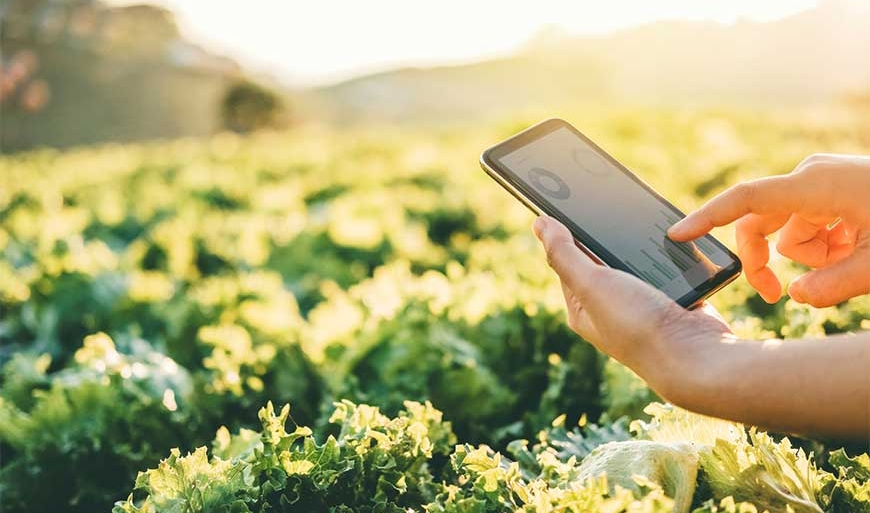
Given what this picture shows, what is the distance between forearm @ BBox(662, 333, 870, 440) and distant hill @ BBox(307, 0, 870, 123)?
5604 centimetres

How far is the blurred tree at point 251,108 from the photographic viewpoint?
45.9 metres

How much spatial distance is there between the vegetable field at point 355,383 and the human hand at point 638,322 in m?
0.23

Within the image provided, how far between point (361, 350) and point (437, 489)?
994mm

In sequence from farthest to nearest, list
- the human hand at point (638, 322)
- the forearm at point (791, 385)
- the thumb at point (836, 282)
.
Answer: the thumb at point (836, 282) < the human hand at point (638, 322) < the forearm at point (791, 385)

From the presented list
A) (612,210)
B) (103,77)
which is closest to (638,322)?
(612,210)

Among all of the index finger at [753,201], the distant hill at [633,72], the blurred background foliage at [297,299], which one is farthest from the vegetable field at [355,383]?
the distant hill at [633,72]

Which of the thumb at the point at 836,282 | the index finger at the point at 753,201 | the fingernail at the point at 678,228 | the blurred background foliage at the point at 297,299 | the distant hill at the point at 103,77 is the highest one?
the index finger at the point at 753,201

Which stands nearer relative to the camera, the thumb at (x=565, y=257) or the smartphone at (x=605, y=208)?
the thumb at (x=565, y=257)

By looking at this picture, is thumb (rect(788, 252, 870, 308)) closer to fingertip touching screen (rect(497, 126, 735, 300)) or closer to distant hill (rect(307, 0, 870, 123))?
Answer: fingertip touching screen (rect(497, 126, 735, 300))

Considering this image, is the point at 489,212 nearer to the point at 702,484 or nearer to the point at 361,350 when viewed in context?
the point at 361,350

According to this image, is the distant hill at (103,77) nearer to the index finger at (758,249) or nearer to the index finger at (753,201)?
the index finger at (758,249)

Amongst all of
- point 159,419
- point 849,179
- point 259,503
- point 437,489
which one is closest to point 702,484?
point 437,489

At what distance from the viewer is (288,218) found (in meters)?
6.71

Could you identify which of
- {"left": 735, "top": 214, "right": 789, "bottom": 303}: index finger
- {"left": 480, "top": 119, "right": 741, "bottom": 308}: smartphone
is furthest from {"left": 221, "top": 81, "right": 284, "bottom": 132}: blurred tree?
{"left": 735, "top": 214, "right": 789, "bottom": 303}: index finger
